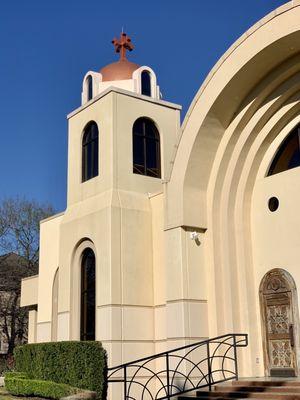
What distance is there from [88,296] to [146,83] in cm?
774

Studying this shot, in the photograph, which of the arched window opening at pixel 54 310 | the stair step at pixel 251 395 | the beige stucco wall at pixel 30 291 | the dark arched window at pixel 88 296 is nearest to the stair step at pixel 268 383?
the stair step at pixel 251 395

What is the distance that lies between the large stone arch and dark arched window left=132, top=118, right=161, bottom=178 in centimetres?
251

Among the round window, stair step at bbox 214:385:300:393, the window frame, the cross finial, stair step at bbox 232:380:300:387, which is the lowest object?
stair step at bbox 214:385:300:393

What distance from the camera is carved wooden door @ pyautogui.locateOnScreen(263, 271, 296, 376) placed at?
13336mm

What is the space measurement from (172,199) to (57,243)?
7.07 meters

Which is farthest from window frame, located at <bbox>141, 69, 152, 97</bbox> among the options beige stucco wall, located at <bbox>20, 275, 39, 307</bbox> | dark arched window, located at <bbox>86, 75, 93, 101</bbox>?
beige stucco wall, located at <bbox>20, 275, 39, 307</bbox>

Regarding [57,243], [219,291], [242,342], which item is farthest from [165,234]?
[57,243]

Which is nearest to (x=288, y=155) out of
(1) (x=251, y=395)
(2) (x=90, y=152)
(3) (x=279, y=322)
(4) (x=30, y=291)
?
(3) (x=279, y=322)

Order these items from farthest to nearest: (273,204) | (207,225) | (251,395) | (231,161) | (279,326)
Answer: (231,161), (207,225), (273,204), (279,326), (251,395)

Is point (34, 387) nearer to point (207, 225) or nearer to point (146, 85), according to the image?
point (207, 225)

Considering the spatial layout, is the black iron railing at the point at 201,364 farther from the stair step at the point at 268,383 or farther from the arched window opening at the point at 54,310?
the arched window opening at the point at 54,310

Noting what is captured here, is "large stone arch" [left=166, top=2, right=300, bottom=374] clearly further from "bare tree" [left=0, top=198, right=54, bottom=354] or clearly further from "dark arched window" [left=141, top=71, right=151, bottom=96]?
"bare tree" [left=0, top=198, right=54, bottom=354]

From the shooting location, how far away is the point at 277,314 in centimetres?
1384

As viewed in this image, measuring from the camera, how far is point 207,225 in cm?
1515
